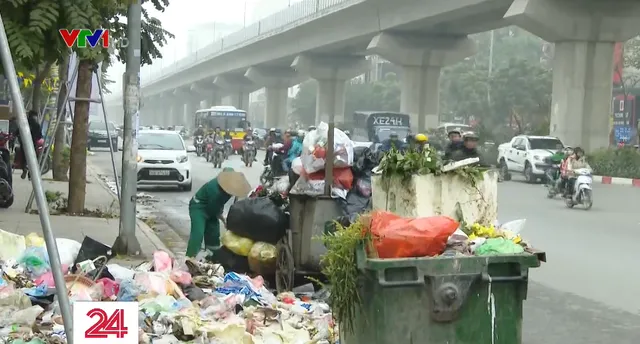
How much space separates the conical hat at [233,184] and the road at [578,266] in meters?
3.08

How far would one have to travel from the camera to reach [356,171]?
9.41 metres

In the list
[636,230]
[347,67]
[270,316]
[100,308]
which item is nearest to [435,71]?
[347,67]

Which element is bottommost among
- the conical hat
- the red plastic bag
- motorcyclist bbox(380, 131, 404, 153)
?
the conical hat

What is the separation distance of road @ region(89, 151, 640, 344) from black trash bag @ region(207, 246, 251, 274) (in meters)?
2.81

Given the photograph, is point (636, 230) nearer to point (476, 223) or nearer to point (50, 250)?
point (476, 223)

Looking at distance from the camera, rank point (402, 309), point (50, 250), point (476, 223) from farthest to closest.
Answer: point (476, 223), point (402, 309), point (50, 250)

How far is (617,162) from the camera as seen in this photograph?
1283 inches

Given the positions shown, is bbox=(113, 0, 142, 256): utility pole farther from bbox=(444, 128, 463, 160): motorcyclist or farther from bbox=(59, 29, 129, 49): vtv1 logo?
bbox=(444, 128, 463, 160): motorcyclist

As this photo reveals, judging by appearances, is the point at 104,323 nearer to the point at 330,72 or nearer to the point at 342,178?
the point at 342,178

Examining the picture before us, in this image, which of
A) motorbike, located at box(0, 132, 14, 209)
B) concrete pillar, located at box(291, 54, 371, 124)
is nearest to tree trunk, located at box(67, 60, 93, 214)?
motorbike, located at box(0, 132, 14, 209)

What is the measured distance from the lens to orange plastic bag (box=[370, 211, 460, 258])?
18.3ft

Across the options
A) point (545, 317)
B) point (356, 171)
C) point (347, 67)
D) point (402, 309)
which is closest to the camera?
point (402, 309)

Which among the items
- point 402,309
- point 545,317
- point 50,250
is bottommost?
point 545,317

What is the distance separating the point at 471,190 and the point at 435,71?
43154 mm
